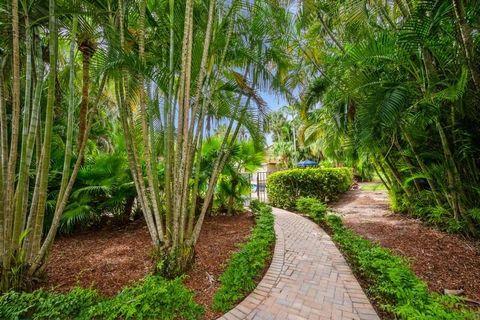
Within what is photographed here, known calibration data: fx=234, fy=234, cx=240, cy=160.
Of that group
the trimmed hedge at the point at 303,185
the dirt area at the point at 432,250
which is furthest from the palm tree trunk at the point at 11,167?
the trimmed hedge at the point at 303,185

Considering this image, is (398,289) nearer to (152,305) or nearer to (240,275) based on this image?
(240,275)

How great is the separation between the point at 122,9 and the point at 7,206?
243cm

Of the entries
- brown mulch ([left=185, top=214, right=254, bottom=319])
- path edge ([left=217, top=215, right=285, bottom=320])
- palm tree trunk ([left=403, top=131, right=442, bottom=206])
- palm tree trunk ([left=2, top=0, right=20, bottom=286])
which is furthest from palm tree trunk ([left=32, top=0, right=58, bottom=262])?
palm tree trunk ([left=403, top=131, right=442, bottom=206])

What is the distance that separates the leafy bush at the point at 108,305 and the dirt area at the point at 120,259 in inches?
15.1

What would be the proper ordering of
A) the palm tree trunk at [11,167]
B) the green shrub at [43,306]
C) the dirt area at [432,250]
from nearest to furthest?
the green shrub at [43,306], the palm tree trunk at [11,167], the dirt area at [432,250]

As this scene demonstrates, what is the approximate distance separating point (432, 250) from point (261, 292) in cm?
327

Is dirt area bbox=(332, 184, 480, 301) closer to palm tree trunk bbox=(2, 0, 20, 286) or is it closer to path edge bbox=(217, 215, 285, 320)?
path edge bbox=(217, 215, 285, 320)

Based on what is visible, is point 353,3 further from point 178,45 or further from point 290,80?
point 178,45

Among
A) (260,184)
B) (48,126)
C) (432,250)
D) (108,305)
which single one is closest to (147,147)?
(48,126)

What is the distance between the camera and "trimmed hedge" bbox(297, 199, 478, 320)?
6.38 ft

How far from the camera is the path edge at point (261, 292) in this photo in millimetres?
2354

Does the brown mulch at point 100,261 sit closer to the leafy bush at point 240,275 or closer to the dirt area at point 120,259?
the dirt area at point 120,259

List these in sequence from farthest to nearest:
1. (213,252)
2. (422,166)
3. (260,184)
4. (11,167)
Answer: (260,184)
(422,166)
(213,252)
(11,167)

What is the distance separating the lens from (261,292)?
9.19ft
